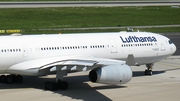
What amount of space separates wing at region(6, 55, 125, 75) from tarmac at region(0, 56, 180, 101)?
1.45 meters

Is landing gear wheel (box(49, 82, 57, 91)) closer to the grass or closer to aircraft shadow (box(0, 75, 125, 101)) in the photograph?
aircraft shadow (box(0, 75, 125, 101))

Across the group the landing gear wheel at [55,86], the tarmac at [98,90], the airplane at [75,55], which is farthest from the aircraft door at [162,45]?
the landing gear wheel at [55,86]

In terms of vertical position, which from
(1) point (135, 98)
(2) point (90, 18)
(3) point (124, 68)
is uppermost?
(2) point (90, 18)

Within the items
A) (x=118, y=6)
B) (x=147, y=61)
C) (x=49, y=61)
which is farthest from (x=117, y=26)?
(x=49, y=61)

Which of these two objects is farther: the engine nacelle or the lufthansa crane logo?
the lufthansa crane logo

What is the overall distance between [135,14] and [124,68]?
6406 cm

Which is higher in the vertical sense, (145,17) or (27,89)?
(145,17)

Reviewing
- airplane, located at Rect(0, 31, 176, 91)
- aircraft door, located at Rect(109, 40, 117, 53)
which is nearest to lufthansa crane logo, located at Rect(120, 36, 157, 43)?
airplane, located at Rect(0, 31, 176, 91)

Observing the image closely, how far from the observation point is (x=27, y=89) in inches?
1329

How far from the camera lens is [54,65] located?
32.1m

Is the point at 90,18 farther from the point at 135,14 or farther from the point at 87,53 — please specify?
the point at 87,53

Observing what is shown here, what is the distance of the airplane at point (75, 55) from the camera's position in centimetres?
3117

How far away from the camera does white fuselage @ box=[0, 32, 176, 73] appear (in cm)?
3297

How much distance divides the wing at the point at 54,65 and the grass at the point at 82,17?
127ft
